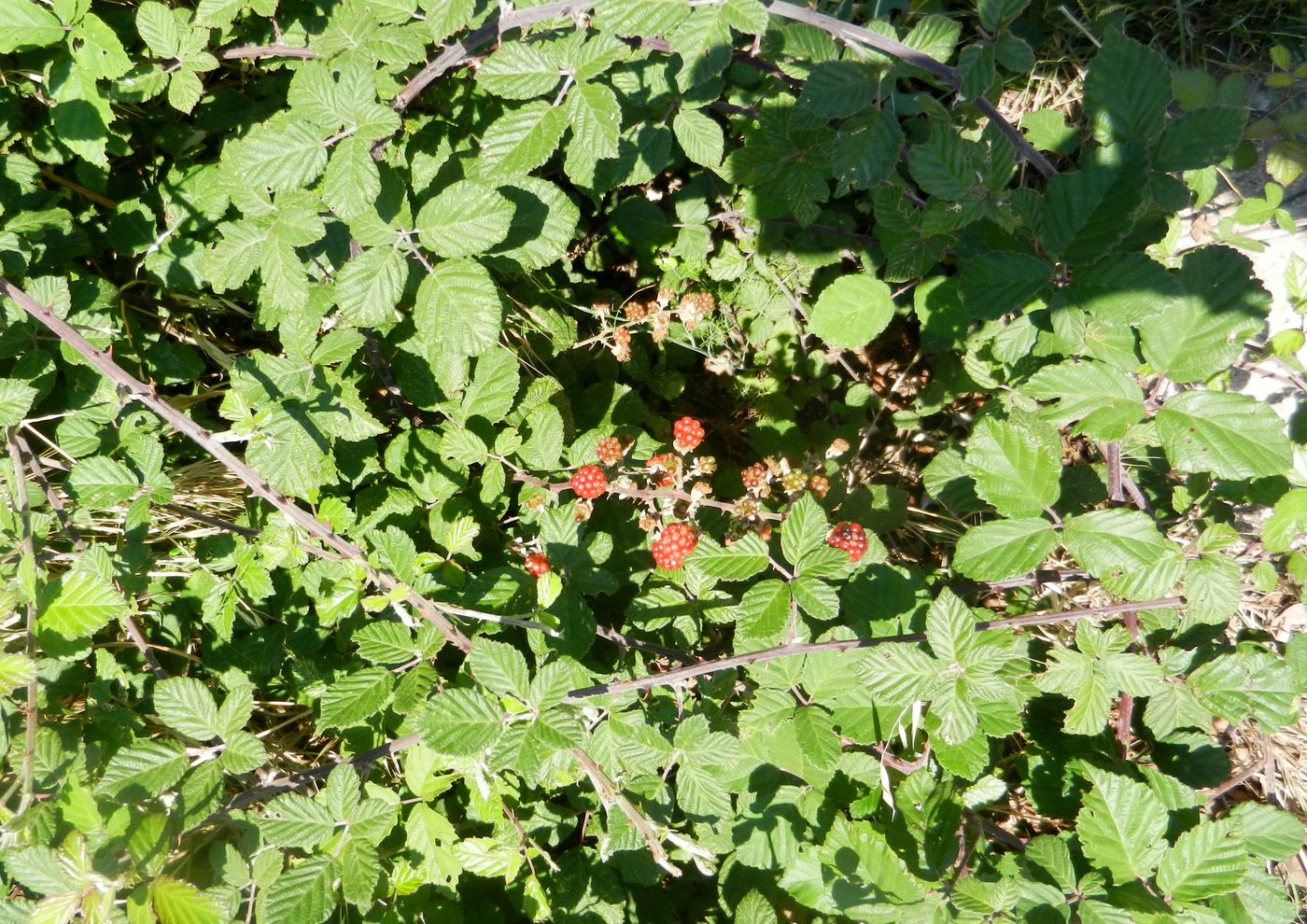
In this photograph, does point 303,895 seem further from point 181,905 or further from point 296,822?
point 181,905

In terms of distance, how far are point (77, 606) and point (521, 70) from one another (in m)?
1.48

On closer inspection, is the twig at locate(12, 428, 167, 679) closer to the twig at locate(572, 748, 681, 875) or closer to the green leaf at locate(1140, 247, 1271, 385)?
the twig at locate(572, 748, 681, 875)

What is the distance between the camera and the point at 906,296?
3086 mm

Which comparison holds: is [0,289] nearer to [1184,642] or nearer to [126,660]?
[126,660]

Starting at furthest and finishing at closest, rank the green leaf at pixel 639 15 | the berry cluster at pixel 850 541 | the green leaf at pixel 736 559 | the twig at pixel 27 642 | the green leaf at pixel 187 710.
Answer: the berry cluster at pixel 850 541
the green leaf at pixel 736 559
the green leaf at pixel 187 710
the twig at pixel 27 642
the green leaf at pixel 639 15

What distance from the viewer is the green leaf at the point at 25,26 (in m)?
1.92

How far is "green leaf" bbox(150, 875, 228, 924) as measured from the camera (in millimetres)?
1480

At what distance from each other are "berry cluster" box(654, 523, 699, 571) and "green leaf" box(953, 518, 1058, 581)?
58 cm

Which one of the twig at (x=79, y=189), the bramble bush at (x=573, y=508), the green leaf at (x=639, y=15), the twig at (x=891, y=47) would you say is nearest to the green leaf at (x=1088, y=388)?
the bramble bush at (x=573, y=508)

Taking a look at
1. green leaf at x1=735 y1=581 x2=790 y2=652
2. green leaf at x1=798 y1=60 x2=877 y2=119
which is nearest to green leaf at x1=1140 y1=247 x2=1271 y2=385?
green leaf at x1=798 y1=60 x2=877 y2=119

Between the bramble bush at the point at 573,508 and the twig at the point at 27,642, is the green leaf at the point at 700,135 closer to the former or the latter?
the bramble bush at the point at 573,508

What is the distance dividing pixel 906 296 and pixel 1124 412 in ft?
5.06

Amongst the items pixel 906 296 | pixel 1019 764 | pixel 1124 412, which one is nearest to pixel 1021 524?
pixel 1124 412

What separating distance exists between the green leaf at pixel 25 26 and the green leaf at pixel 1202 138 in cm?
242
